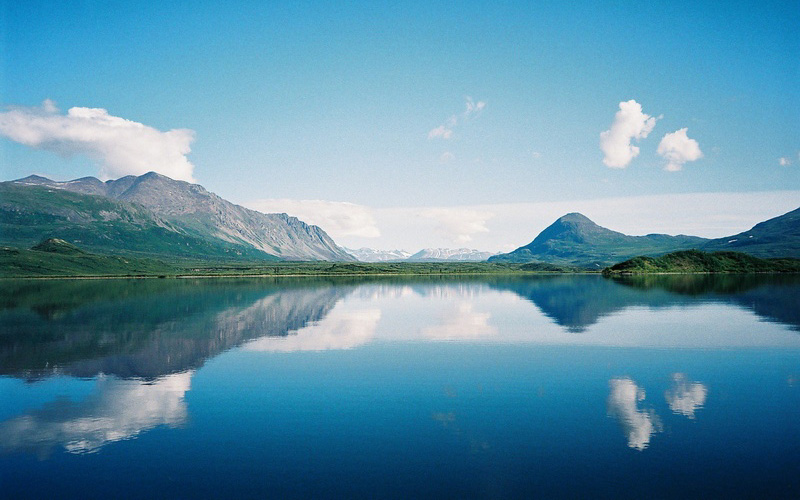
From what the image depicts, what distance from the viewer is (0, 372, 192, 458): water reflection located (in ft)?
69.8

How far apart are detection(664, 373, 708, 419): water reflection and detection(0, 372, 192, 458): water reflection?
25495 mm

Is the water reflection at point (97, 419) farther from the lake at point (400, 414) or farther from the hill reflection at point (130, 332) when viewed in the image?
the hill reflection at point (130, 332)

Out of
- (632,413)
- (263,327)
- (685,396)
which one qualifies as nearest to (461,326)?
(263,327)

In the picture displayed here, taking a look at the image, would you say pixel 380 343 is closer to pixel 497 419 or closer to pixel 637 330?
pixel 497 419

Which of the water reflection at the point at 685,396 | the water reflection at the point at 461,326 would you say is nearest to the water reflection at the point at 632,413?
the water reflection at the point at 685,396

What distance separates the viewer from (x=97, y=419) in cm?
2412

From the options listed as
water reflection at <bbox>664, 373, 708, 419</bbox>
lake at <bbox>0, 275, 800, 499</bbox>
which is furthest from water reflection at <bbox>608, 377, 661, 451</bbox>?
water reflection at <bbox>664, 373, 708, 419</bbox>

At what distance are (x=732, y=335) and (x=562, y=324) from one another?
696 inches

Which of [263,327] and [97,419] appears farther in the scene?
[263,327]

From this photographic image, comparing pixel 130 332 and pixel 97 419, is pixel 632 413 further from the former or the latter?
pixel 130 332

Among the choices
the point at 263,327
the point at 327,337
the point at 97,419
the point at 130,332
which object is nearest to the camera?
the point at 97,419

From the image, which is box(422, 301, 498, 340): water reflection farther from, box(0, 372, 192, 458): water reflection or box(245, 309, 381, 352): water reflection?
box(0, 372, 192, 458): water reflection

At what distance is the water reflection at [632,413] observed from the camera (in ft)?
70.3

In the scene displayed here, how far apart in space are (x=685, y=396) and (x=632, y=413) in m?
5.30
